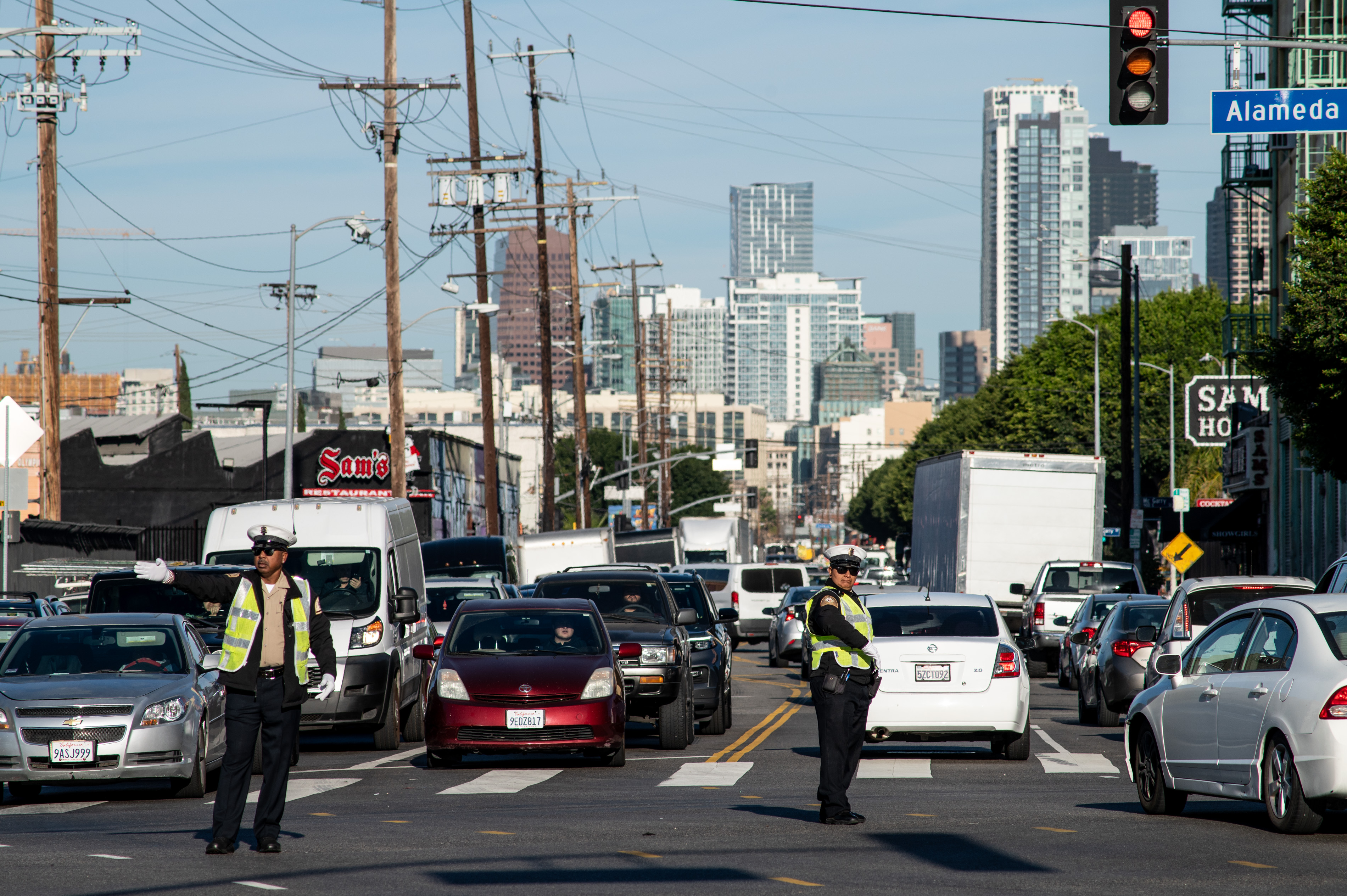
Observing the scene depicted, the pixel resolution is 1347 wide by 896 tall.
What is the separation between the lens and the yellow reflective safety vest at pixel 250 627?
10.3 metres

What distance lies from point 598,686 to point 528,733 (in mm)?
747

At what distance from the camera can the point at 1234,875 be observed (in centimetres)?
916

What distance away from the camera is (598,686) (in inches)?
628

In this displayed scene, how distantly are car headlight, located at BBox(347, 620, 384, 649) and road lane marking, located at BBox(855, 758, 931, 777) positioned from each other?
511 cm

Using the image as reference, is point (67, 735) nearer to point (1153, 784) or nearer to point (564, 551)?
point (1153, 784)

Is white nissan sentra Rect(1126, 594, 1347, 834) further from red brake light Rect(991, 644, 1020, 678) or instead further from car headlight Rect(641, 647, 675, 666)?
car headlight Rect(641, 647, 675, 666)

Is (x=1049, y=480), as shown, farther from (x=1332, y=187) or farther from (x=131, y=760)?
(x=131, y=760)

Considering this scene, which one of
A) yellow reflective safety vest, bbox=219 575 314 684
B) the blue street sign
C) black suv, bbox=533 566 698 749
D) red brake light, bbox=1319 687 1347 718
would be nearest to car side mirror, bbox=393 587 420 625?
black suv, bbox=533 566 698 749

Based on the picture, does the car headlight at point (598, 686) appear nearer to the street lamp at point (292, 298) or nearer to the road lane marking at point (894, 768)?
the road lane marking at point (894, 768)

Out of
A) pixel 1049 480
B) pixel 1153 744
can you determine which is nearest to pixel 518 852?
pixel 1153 744

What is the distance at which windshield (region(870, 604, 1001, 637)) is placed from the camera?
16719 mm

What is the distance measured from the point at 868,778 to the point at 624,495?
251 feet

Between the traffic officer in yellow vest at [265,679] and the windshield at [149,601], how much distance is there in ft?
24.5

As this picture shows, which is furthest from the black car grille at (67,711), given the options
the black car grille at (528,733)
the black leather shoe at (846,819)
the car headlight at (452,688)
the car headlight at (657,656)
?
the car headlight at (657,656)
